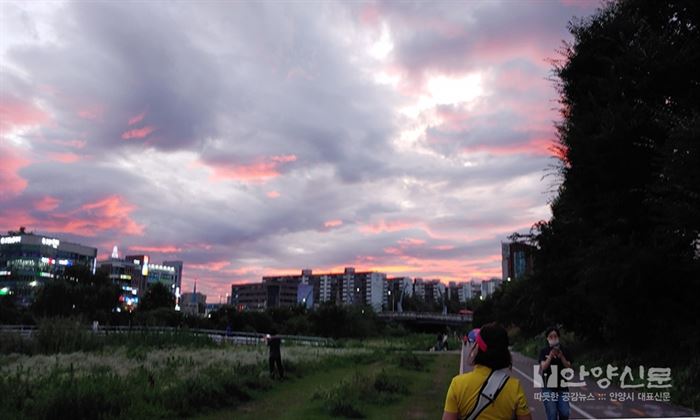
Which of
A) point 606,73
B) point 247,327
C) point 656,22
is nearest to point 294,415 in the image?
point 606,73

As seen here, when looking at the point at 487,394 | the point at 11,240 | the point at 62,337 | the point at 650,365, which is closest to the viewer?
the point at 487,394

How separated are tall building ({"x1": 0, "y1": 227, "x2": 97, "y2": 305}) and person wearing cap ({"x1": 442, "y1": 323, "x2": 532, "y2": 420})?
15091cm

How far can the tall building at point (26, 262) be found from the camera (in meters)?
142

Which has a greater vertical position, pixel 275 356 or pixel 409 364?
pixel 275 356

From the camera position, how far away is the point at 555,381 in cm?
845

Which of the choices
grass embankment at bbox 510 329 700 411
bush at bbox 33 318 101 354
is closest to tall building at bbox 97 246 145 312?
bush at bbox 33 318 101 354

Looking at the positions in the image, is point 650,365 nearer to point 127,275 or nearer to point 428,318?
point 428,318

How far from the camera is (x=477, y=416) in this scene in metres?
3.47

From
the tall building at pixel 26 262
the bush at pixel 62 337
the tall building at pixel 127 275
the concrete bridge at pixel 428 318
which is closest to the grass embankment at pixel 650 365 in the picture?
the bush at pixel 62 337

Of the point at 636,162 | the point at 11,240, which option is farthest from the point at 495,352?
the point at 11,240

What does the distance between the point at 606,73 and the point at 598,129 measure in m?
2.59

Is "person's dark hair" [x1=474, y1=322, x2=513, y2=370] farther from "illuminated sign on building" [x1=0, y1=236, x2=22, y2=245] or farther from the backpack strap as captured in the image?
"illuminated sign on building" [x1=0, y1=236, x2=22, y2=245]

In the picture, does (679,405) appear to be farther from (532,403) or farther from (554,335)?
(554,335)

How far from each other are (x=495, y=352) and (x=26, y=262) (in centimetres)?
16706
